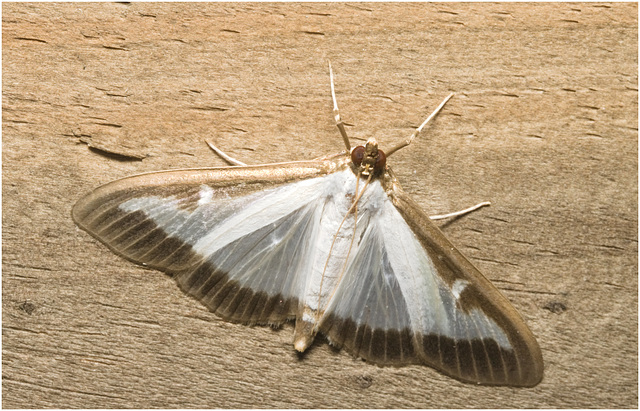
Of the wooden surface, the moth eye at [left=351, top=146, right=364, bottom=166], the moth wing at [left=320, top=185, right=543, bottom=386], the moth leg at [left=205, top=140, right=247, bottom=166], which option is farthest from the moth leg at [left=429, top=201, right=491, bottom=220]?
the moth leg at [left=205, top=140, right=247, bottom=166]

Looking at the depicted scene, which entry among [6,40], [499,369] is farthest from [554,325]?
[6,40]

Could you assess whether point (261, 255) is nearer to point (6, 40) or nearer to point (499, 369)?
point (499, 369)

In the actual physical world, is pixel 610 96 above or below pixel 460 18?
below

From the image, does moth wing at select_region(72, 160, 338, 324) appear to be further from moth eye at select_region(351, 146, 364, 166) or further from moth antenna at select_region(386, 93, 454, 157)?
moth antenna at select_region(386, 93, 454, 157)

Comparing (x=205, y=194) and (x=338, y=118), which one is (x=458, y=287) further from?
(x=205, y=194)

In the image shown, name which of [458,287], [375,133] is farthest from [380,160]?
[458,287]

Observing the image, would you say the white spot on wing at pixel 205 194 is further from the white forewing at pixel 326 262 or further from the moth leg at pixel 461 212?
the moth leg at pixel 461 212

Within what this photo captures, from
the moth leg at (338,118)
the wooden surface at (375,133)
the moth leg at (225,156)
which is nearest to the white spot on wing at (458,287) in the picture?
the wooden surface at (375,133)
